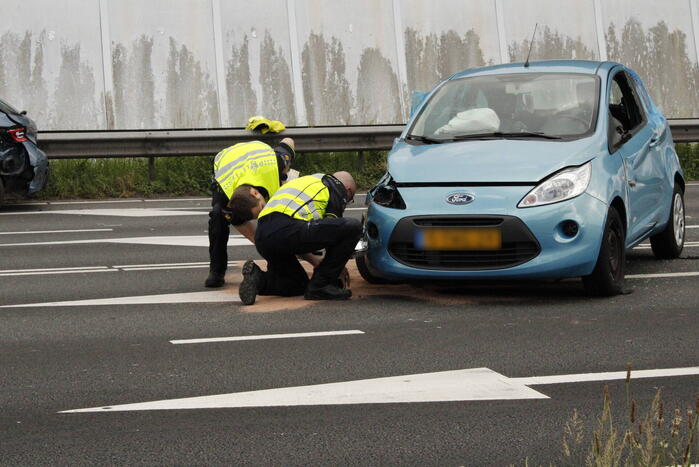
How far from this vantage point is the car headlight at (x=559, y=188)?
838 cm

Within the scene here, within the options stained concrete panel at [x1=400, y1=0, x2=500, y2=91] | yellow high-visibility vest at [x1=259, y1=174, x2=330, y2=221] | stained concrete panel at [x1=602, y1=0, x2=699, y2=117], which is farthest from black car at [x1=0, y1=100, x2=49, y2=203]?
stained concrete panel at [x1=602, y1=0, x2=699, y2=117]

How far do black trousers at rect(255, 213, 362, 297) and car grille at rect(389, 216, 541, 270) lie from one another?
353mm

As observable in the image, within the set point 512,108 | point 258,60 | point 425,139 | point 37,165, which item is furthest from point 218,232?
point 258,60

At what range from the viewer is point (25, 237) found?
13195 millimetres

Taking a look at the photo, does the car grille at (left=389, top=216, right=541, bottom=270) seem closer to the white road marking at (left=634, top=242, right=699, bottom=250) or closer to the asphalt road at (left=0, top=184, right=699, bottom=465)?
the asphalt road at (left=0, top=184, right=699, bottom=465)

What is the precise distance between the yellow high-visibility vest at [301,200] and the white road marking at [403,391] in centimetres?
252

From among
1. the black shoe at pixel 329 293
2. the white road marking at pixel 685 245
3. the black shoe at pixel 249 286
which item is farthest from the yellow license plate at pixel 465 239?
the white road marking at pixel 685 245

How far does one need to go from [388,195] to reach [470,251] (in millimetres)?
733

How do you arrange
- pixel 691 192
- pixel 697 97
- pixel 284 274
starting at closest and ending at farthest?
pixel 284 274 → pixel 691 192 → pixel 697 97

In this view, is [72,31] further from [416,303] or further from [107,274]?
[416,303]

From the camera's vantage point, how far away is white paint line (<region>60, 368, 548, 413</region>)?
601 cm

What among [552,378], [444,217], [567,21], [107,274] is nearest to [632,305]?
[444,217]

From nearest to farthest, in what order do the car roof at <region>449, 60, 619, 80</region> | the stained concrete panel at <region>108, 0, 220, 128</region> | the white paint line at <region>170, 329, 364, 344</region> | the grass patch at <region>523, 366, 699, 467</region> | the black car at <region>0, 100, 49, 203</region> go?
1. the grass patch at <region>523, 366, 699, 467</region>
2. the white paint line at <region>170, 329, 364, 344</region>
3. the car roof at <region>449, 60, 619, 80</region>
4. the black car at <region>0, 100, 49, 203</region>
5. the stained concrete panel at <region>108, 0, 220, 128</region>

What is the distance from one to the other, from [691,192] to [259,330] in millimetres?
10112
